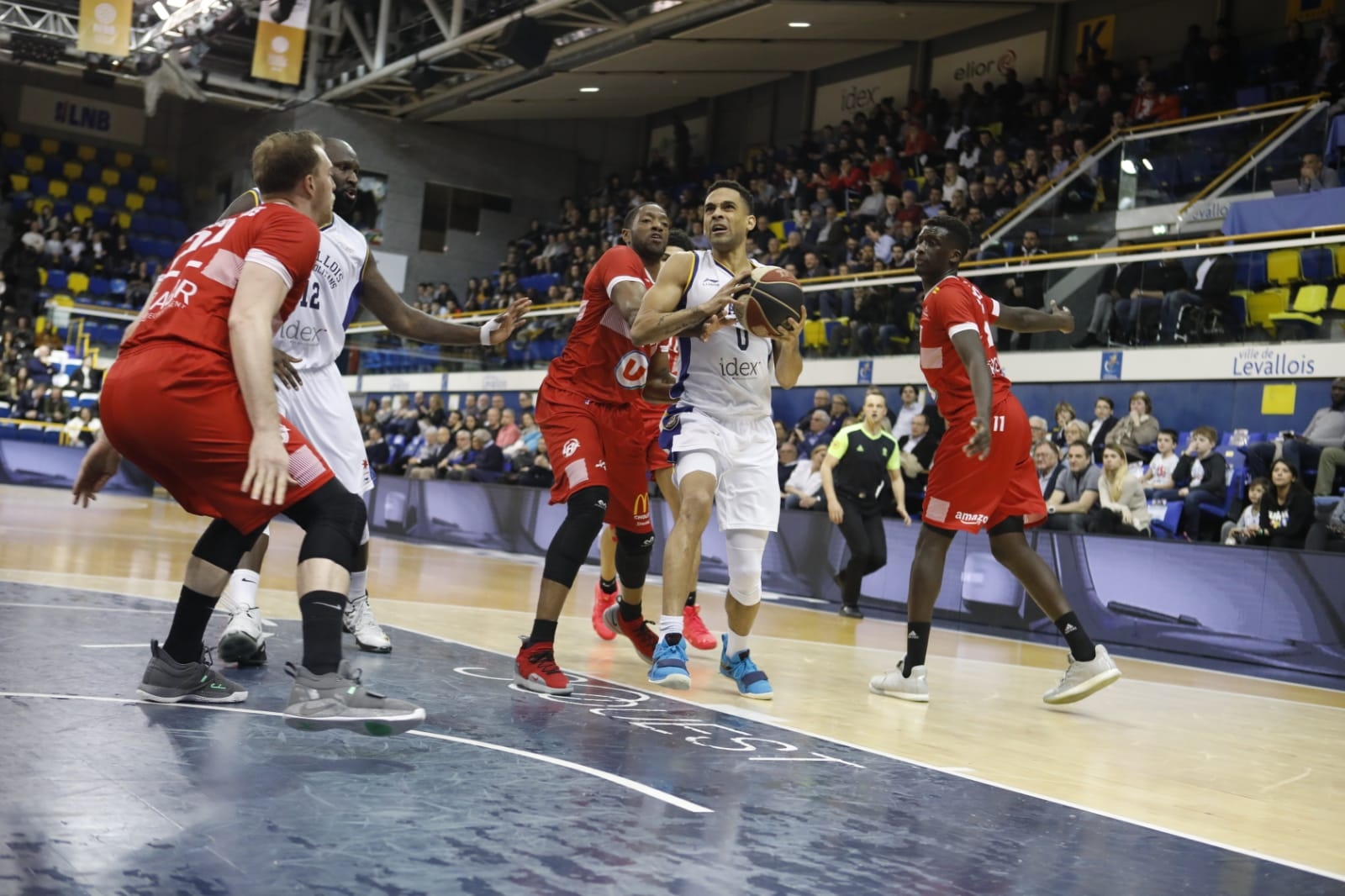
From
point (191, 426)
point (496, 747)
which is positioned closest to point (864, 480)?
point (496, 747)

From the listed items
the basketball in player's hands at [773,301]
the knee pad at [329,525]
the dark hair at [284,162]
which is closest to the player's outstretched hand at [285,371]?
the dark hair at [284,162]

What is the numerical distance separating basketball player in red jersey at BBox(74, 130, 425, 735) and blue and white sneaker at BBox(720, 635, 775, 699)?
2.05 meters

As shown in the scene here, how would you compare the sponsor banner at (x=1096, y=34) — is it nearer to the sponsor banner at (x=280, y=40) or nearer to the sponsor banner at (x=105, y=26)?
the sponsor banner at (x=280, y=40)

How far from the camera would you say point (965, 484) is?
19.8ft

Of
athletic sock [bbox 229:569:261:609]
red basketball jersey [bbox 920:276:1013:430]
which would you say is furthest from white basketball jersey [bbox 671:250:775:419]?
athletic sock [bbox 229:569:261:609]

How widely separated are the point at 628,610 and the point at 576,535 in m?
1.07

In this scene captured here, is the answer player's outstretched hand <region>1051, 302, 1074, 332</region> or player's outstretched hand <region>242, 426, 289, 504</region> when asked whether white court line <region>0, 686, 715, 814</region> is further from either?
player's outstretched hand <region>1051, 302, 1074, 332</region>

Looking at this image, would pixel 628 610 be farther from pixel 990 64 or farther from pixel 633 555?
pixel 990 64

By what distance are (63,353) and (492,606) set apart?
61.9 feet

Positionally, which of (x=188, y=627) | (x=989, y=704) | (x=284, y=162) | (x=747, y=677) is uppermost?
(x=284, y=162)

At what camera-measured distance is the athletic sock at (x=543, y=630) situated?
507 cm

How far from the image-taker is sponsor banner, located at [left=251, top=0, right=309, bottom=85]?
21.2 metres

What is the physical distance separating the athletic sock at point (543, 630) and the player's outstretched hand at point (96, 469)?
1.64m

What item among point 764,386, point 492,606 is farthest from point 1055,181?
point 764,386
